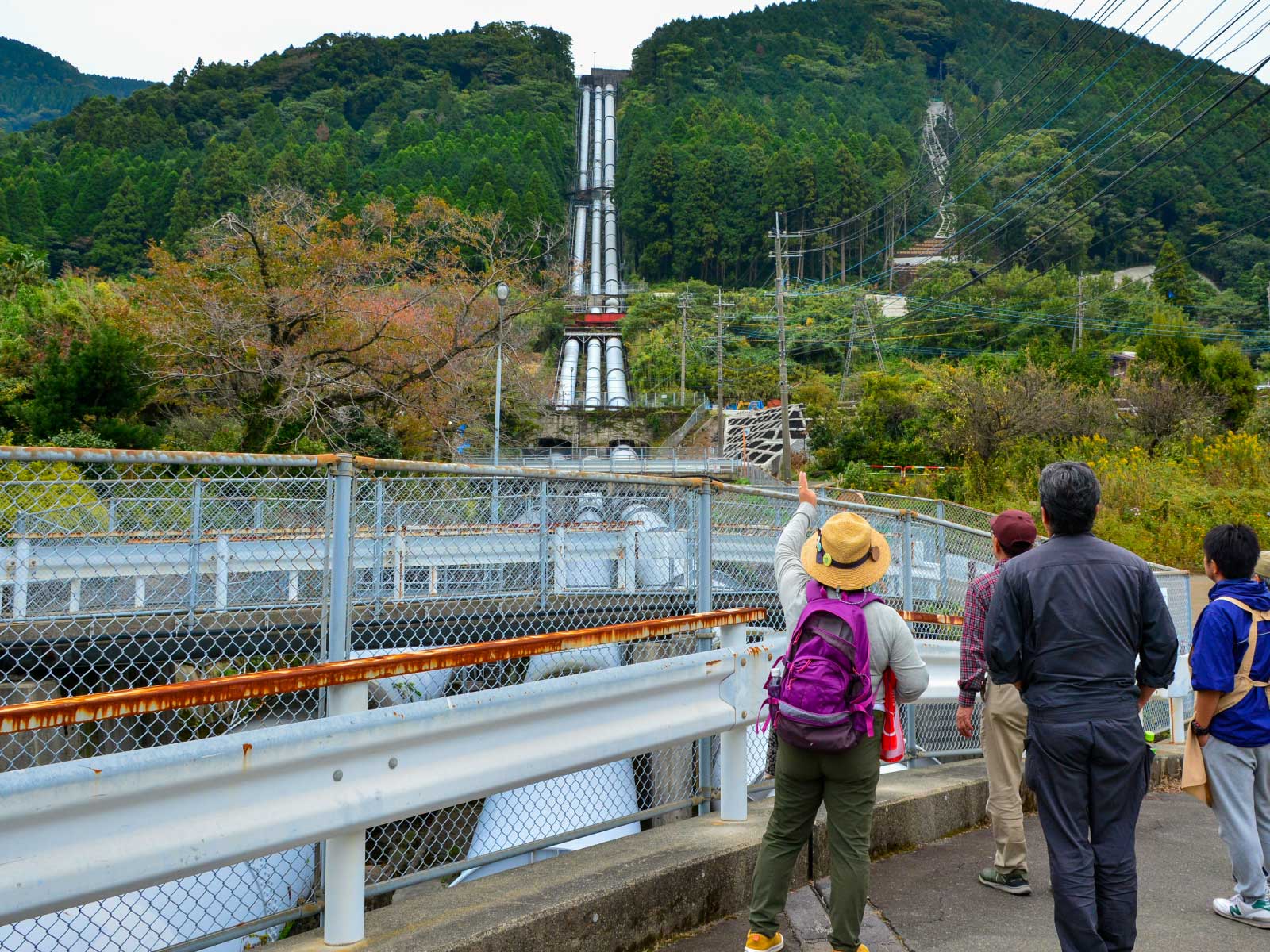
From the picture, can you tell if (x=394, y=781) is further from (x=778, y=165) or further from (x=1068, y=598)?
(x=778, y=165)

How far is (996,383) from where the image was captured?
130ft

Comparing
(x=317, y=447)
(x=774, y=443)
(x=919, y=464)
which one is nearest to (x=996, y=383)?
(x=919, y=464)

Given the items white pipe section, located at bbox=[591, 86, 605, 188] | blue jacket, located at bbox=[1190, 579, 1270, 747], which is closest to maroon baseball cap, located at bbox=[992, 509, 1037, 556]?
blue jacket, located at bbox=[1190, 579, 1270, 747]

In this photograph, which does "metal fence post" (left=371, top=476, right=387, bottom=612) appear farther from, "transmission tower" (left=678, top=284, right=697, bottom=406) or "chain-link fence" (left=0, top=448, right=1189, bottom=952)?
"transmission tower" (left=678, top=284, right=697, bottom=406)

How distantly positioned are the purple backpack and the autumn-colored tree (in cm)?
2147

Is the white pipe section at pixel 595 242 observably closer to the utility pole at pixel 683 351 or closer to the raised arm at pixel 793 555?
the utility pole at pixel 683 351

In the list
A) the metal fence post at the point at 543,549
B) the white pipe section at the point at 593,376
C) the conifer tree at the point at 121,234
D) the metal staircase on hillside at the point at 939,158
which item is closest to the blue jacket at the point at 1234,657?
the metal fence post at the point at 543,549

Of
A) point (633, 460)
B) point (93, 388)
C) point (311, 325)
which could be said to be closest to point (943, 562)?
point (311, 325)

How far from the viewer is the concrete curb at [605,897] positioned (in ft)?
10.5

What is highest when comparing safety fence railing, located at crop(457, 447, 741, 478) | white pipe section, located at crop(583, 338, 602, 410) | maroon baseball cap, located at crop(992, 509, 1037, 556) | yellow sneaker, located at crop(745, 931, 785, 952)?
white pipe section, located at crop(583, 338, 602, 410)

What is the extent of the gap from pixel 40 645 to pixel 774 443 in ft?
166

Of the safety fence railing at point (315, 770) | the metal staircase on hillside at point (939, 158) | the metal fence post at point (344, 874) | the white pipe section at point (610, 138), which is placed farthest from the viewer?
the white pipe section at point (610, 138)

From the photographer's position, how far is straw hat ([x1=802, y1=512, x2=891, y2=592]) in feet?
11.9

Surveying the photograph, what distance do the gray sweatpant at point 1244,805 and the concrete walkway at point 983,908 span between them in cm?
22
